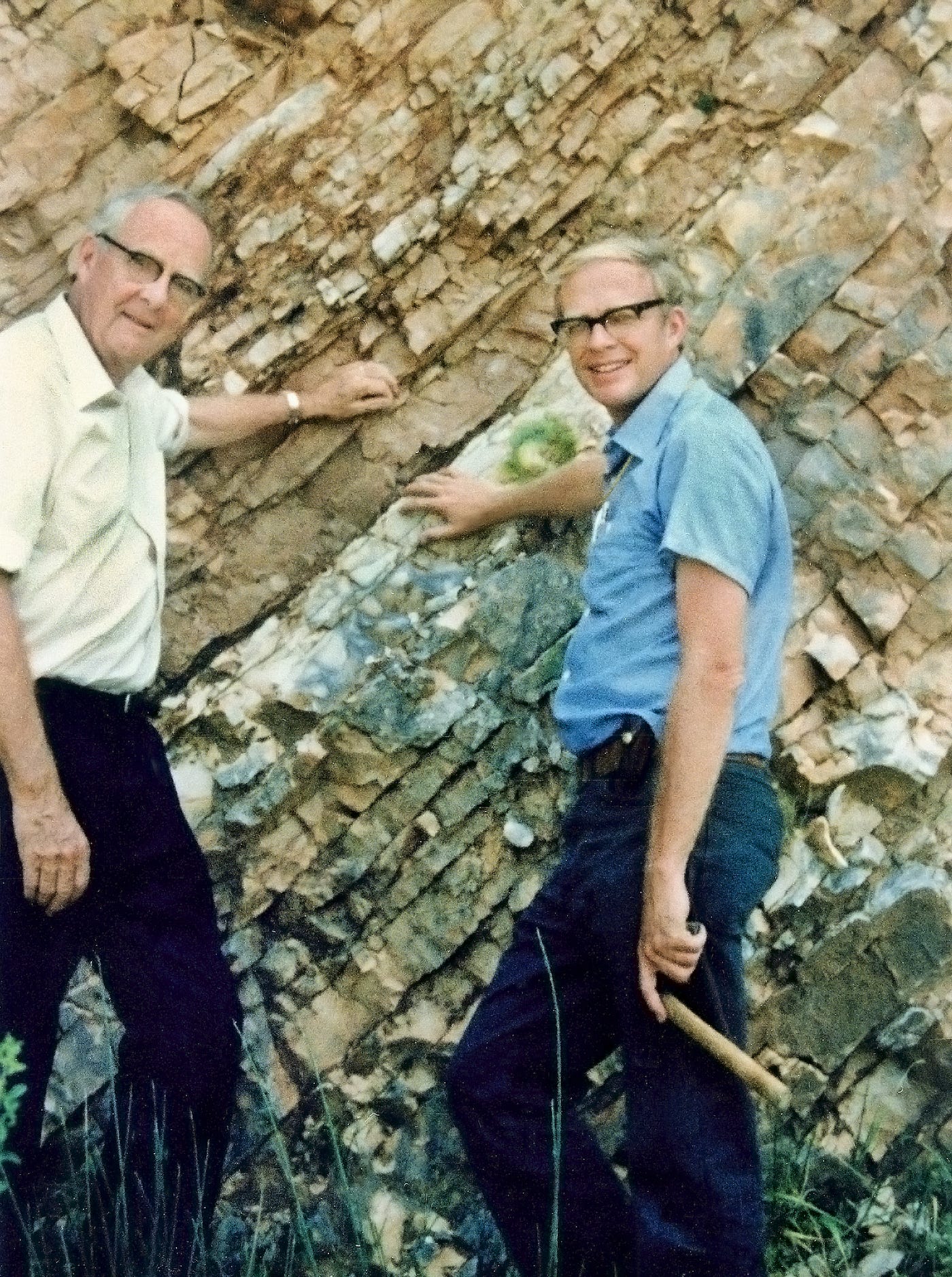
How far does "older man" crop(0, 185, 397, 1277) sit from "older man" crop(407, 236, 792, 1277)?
0.76 meters

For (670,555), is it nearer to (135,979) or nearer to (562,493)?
(562,493)

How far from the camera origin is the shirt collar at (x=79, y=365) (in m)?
3.19

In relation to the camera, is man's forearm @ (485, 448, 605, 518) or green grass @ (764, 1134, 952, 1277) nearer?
green grass @ (764, 1134, 952, 1277)

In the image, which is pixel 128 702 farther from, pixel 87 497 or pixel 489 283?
pixel 489 283

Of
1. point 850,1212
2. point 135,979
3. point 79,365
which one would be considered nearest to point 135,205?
point 79,365

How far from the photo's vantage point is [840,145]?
400cm

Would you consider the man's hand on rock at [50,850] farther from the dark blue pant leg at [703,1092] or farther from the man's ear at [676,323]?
the man's ear at [676,323]

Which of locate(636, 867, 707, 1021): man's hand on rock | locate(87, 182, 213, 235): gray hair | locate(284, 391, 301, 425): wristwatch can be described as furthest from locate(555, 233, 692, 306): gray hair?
locate(636, 867, 707, 1021): man's hand on rock

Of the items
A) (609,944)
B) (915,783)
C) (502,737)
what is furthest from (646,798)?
(915,783)

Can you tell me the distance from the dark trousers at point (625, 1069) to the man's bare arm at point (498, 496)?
3.37 feet

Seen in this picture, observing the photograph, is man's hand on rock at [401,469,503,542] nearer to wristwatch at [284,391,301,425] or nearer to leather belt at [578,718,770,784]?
wristwatch at [284,391,301,425]

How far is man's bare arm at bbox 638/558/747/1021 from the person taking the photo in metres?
2.81

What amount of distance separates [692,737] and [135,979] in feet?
5.21

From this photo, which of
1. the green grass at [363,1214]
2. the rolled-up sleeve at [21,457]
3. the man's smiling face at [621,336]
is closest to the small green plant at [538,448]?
the man's smiling face at [621,336]
